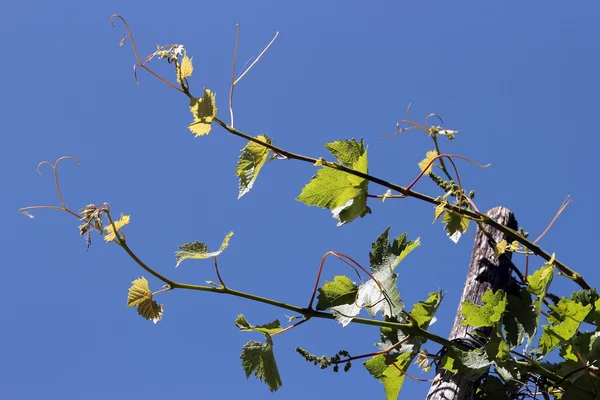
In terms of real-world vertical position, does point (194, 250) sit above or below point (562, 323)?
above

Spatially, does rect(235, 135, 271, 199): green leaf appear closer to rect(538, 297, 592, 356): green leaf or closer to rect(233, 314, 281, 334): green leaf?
rect(233, 314, 281, 334): green leaf

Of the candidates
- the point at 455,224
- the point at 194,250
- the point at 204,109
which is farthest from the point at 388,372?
the point at 204,109

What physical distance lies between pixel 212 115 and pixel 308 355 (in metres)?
0.73

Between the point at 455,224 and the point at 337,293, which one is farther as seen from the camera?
the point at 455,224

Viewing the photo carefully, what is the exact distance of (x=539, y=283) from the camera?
6.29 ft

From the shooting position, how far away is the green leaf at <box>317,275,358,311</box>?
1.87m

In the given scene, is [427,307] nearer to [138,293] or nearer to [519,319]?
[519,319]

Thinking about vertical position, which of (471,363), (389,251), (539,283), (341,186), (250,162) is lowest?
(471,363)

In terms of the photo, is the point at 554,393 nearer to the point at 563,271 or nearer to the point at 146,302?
the point at 563,271

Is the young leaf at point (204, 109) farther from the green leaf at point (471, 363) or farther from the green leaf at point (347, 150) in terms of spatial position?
the green leaf at point (471, 363)

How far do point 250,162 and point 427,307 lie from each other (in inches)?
26.1

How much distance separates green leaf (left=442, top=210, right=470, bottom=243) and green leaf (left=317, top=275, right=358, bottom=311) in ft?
1.36

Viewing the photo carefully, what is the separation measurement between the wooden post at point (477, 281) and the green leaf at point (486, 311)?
0.09m

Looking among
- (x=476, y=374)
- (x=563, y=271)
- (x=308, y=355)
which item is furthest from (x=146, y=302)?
(x=563, y=271)
